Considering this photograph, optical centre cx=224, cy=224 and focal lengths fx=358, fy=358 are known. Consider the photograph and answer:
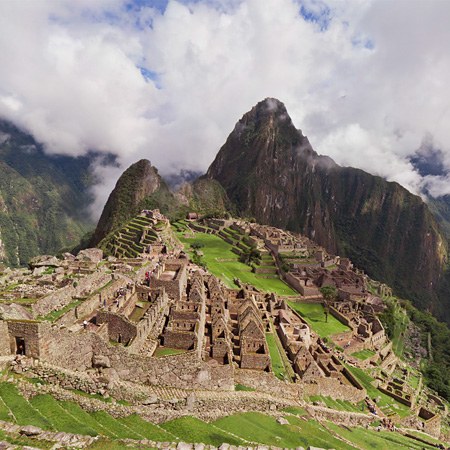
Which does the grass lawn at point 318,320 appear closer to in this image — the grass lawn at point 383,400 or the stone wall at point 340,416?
the grass lawn at point 383,400

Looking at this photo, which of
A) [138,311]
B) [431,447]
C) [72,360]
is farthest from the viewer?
[431,447]

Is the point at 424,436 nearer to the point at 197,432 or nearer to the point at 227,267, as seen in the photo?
the point at 197,432

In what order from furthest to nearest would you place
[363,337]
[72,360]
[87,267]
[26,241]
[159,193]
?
[26,241], [159,193], [363,337], [87,267], [72,360]

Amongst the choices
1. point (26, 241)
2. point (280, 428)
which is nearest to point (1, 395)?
point (280, 428)

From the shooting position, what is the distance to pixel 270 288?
58188 millimetres

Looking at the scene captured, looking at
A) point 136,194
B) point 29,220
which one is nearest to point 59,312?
point 136,194

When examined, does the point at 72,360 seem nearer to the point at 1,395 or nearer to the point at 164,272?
the point at 1,395

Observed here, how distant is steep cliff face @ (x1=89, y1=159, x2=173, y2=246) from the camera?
128m

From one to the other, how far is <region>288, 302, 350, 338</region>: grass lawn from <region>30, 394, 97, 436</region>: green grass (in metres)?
33.3

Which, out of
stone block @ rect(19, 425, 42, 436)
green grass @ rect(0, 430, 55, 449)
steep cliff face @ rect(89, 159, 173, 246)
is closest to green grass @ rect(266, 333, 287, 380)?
stone block @ rect(19, 425, 42, 436)

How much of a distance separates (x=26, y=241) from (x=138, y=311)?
162m

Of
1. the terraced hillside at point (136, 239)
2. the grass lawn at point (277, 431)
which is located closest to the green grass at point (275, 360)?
the grass lawn at point (277, 431)

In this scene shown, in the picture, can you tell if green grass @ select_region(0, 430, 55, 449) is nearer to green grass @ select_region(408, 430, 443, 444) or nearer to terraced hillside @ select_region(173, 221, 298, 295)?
green grass @ select_region(408, 430, 443, 444)

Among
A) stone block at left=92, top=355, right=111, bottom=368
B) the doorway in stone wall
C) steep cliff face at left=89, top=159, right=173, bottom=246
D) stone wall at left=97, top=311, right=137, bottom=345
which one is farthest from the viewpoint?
steep cliff face at left=89, top=159, right=173, bottom=246
